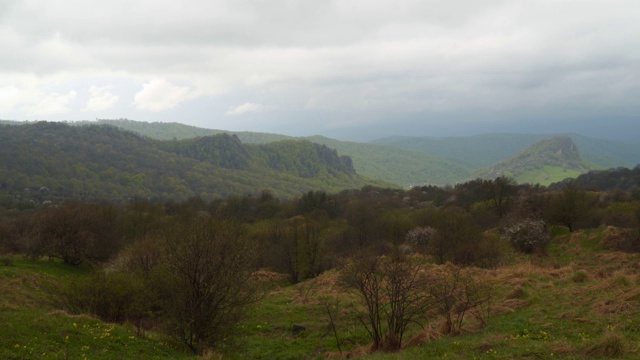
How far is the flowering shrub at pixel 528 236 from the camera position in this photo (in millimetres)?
37469

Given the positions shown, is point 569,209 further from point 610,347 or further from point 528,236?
point 610,347

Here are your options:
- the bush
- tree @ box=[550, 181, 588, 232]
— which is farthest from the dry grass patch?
tree @ box=[550, 181, 588, 232]

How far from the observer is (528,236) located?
37531 mm

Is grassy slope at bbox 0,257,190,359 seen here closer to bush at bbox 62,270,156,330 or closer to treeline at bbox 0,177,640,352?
treeline at bbox 0,177,640,352

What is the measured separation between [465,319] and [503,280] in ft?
25.2

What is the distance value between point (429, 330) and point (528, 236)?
83.0ft

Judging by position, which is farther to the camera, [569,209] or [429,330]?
[569,209]

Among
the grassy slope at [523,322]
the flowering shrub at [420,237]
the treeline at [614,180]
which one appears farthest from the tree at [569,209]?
the treeline at [614,180]

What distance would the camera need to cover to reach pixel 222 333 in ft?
59.5

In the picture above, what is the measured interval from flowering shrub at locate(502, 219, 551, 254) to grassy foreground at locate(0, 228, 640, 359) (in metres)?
7.80

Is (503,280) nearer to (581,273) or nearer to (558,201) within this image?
(581,273)

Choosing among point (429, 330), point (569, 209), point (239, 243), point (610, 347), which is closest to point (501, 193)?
point (569, 209)

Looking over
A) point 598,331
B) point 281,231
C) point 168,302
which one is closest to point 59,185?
point 281,231

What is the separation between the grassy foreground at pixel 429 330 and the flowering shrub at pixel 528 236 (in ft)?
25.6
